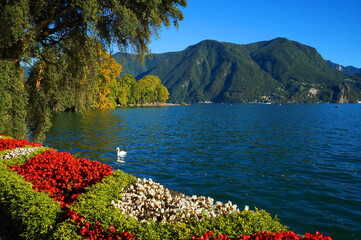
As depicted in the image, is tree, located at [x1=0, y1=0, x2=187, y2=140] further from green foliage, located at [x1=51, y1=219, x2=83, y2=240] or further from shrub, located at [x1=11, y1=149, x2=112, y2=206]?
green foliage, located at [x1=51, y1=219, x2=83, y2=240]

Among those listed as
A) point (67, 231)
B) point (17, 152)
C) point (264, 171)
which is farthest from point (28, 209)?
point (264, 171)

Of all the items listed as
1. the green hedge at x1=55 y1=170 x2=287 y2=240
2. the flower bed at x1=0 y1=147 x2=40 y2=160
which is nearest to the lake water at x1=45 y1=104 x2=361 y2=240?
the green hedge at x1=55 y1=170 x2=287 y2=240

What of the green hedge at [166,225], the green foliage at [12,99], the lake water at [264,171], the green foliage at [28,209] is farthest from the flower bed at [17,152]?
the green hedge at [166,225]

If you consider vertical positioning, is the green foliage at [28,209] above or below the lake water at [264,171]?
above

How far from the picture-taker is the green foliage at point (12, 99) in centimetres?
1550

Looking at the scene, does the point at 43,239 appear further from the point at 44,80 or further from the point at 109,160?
the point at 44,80

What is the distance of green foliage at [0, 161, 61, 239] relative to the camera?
667 cm

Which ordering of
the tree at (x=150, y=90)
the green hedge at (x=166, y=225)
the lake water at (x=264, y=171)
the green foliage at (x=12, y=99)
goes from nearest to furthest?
the green hedge at (x=166, y=225)
the lake water at (x=264, y=171)
the green foliage at (x=12, y=99)
the tree at (x=150, y=90)

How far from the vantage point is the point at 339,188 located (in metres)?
16.1

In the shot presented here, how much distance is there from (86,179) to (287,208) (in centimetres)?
1033

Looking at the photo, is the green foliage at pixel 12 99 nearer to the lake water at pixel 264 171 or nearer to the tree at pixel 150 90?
the lake water at pixel 264 171

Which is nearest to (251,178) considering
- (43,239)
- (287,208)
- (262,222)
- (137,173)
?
(287,208)

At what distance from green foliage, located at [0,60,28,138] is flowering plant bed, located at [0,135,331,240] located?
682 cm

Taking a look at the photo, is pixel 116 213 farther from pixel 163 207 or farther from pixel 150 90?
pixel 150 90
